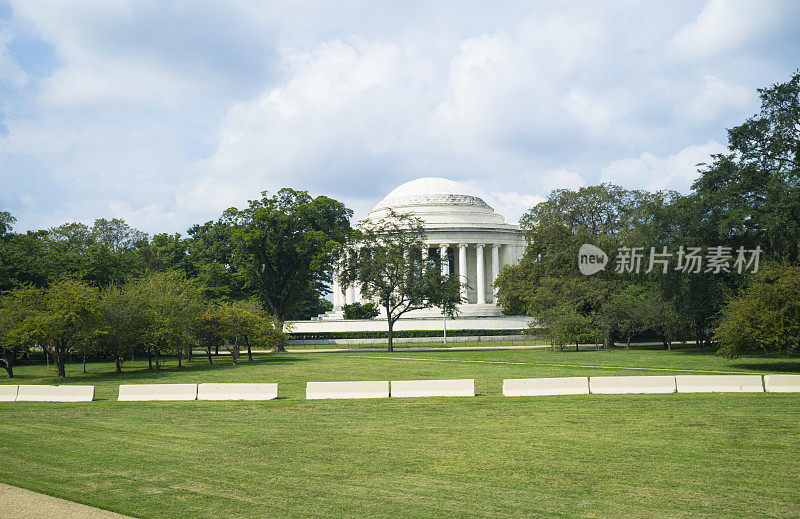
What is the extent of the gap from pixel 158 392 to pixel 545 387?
14.2m

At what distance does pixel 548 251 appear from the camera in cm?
6488

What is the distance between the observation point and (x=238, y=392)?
82.1 feet

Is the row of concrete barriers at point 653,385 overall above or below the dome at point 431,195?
below

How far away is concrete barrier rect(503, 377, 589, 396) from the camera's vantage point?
2428 centimetres

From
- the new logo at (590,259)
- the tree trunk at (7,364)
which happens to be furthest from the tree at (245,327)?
the new logo at (590,259)

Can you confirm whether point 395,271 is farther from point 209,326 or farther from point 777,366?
point 777,366

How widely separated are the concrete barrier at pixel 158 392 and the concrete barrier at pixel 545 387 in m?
11.5

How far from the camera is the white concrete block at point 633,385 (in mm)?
24531

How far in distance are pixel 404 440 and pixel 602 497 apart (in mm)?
5974

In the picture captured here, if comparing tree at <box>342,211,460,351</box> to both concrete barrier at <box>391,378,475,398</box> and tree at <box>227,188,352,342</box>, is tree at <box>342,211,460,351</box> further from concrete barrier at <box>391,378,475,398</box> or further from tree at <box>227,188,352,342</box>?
concrete barrier at <box>391,378,475,398</box>

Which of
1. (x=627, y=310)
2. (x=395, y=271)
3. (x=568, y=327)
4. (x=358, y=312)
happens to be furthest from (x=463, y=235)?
(x=568, y=327)

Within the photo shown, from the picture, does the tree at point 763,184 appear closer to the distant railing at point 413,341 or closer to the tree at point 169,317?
the distant railing at point 413,341

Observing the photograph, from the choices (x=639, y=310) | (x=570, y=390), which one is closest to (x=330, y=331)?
(x=639, y=310)

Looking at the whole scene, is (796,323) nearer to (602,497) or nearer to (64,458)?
(602,497)
